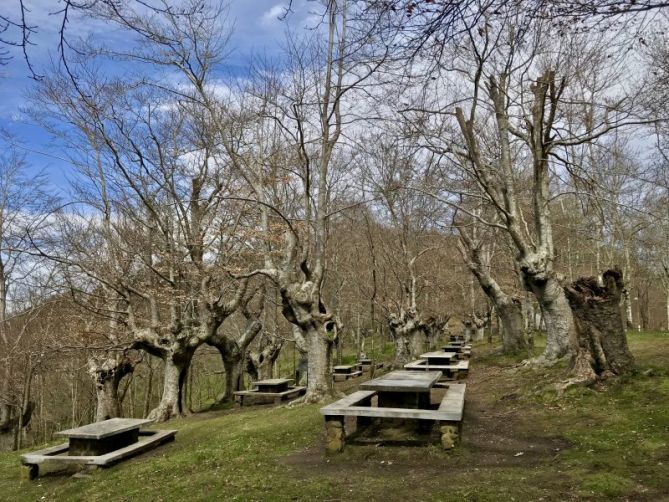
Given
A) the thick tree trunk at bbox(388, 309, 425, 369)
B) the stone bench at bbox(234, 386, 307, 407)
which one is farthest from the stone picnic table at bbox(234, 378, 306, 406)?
the thick tree trunk at bbox(388, 309, 425, 369)

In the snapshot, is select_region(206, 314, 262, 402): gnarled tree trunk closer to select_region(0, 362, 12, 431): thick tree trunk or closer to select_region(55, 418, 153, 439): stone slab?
select_region(0, 362, 12, 431): thick tree trunk

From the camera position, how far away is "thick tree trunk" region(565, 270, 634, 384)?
7.67m

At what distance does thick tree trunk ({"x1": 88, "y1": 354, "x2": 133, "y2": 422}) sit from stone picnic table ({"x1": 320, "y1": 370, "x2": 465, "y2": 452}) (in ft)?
37.6

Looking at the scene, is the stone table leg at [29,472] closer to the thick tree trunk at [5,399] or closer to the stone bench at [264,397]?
the stone bench at [264,397]

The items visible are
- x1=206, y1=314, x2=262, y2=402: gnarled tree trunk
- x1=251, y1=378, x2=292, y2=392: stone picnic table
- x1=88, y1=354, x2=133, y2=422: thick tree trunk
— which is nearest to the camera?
x1=251, y1=378, x2=292, y2=392: stone picnic table

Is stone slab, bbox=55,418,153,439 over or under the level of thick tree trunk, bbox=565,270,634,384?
under

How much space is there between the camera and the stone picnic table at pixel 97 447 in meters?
7.49

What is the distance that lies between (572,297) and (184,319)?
1160cm

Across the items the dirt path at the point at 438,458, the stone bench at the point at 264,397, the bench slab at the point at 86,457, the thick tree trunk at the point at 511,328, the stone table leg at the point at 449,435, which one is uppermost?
the thick tree trunk at the point at 511,328

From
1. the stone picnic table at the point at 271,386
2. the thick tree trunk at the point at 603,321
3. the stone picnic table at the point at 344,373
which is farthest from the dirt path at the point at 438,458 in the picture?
the stone picnic table at the point at 344,373

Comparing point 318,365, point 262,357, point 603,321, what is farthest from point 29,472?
point 262,357

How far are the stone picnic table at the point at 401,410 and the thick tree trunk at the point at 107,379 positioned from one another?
11469mm

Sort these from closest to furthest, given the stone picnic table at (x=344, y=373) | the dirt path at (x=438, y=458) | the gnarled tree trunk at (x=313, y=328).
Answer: the dirt path at (x=438, y=458) → the gnarled tree trunk at (x=313, y=328) → the stone picnic table at (x=344, y=373)

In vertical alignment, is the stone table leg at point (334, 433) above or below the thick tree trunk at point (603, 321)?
below
